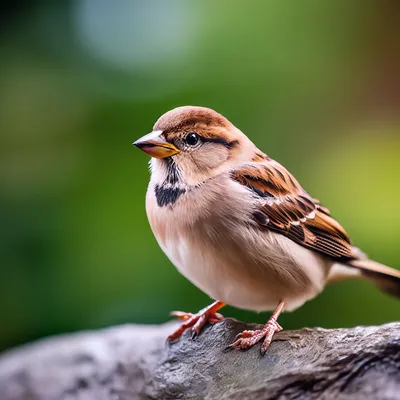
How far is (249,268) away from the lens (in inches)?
56.2

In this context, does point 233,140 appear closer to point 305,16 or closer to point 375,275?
point 375,275

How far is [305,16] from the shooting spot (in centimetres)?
257

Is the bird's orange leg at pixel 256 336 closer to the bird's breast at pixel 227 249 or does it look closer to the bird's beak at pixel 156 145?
the bird's breast at pixel 227 249

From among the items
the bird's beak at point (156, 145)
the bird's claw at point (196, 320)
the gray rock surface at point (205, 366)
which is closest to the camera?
the gray rock surface at point (205, 366)

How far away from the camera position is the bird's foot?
1420 mm

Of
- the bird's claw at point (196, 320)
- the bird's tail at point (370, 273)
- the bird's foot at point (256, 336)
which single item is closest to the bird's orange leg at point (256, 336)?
the bird's foot at point (256, 336)

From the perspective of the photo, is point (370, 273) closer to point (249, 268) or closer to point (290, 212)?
point (290, 212)

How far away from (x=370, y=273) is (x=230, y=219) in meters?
0.52

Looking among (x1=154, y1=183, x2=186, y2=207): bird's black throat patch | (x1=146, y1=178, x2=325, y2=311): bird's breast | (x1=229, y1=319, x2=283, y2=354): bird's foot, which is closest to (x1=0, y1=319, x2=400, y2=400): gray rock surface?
(x1=229, y1=319, x2=283, y2=354): bird's foot

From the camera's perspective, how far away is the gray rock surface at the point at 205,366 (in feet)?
4.03

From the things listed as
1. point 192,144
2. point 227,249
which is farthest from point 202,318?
point 192,144

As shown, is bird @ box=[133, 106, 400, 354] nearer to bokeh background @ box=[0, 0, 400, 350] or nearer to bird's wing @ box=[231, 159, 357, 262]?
bird's wing @ box=[231, 159, 357, 262]

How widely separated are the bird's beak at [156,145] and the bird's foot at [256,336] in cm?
46

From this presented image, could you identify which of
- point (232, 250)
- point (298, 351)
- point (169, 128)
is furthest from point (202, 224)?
point (298, 351)
